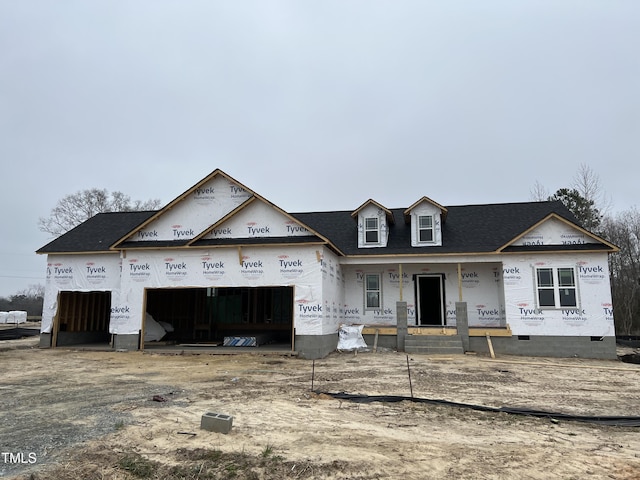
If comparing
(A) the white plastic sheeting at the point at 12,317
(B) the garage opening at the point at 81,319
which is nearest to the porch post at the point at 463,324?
(B) the garage opening at the point at 81,319

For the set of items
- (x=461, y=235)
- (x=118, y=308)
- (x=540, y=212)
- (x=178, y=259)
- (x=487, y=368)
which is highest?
(x=540, y=212)

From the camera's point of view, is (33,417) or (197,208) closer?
(33,417)

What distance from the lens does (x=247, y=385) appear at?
Result: 10.0 m

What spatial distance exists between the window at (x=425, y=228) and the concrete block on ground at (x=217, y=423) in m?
14.6

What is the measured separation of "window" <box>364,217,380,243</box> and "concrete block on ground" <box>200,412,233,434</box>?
1429 centimetres

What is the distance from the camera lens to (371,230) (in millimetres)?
19781

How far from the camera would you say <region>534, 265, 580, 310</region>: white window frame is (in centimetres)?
1642

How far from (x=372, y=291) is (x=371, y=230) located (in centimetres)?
280

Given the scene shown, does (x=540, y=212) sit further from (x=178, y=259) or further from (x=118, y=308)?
(x=118, y=308)

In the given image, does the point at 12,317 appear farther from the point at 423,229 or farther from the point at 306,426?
the point at 306,426

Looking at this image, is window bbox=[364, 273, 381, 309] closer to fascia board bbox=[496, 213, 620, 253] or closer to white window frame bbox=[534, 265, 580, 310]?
fascia board bbox=[496, 213, 620, 253]

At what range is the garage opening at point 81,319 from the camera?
19000 millimetres

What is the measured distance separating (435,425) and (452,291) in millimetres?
13376

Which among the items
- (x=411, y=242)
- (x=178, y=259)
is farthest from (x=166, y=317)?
(x=411, y=242)
